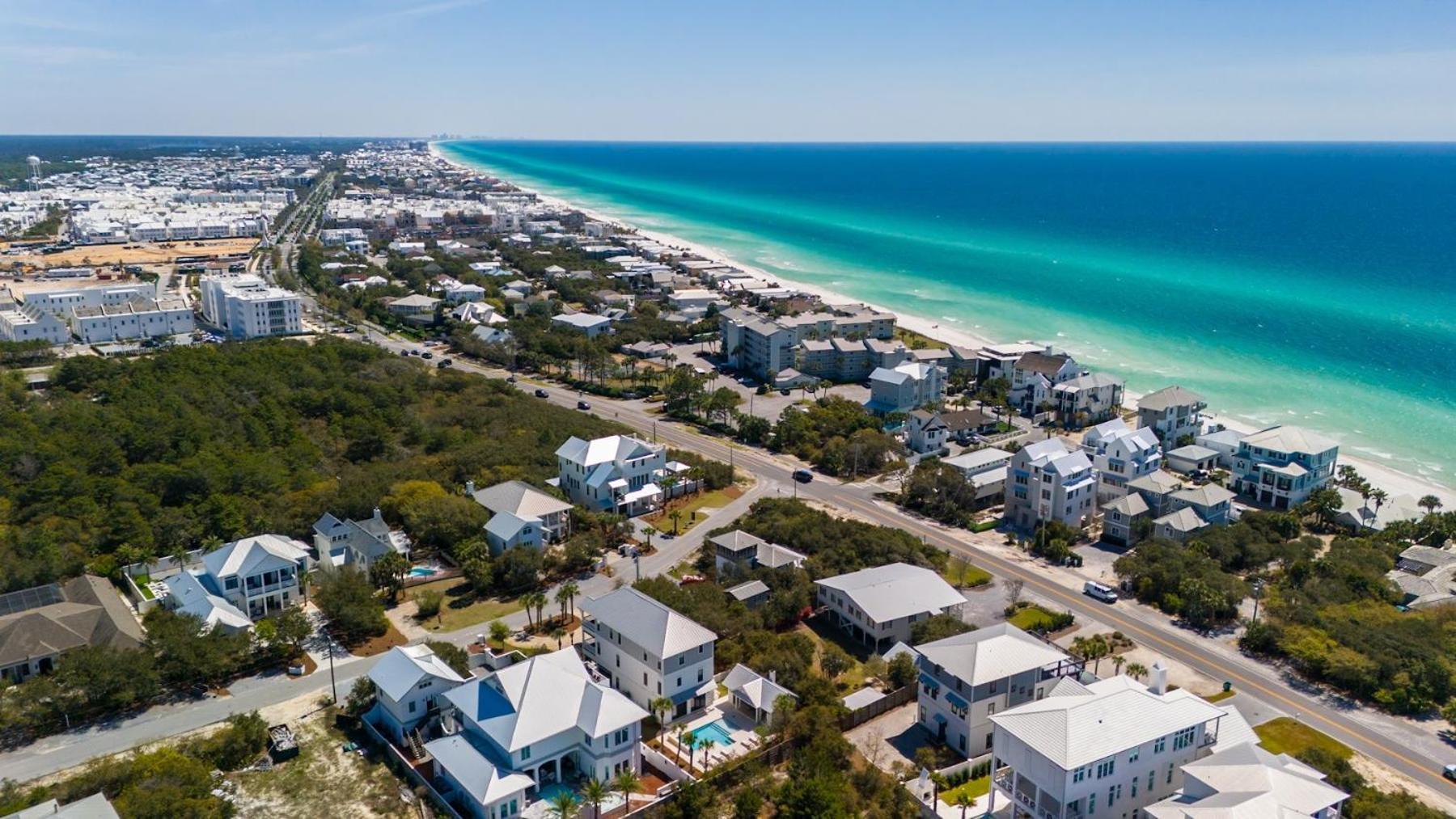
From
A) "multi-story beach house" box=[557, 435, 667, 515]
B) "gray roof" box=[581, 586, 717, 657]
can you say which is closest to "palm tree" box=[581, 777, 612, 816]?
"gray roof" box=[581, 586, 717, 657]

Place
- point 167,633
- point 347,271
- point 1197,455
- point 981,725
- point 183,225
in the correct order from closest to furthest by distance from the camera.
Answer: point 981,725 → point 167,633 → point 1197,455 → point 347,271 → point 183,225

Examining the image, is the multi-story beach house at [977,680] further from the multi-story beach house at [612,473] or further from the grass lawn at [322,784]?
the multi-story beach house at [612,473]

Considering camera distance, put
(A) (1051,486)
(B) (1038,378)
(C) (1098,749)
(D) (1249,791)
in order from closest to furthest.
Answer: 1. (D) (1249,791)
2. (C) (1098,749)
3. (A) (1051,486)
4. (B) (1038,378)

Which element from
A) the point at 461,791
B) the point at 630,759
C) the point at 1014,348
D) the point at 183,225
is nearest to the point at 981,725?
the point at 630,759

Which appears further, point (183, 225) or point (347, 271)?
point (183, 225)

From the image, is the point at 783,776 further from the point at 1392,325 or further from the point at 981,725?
the point at 1392,325

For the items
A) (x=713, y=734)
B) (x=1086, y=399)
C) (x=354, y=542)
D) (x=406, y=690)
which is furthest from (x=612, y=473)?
(x=1086, y=399)

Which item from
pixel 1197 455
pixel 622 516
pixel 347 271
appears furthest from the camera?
pixel 347 271

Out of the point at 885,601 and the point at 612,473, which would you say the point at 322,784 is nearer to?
the point at 885,601
